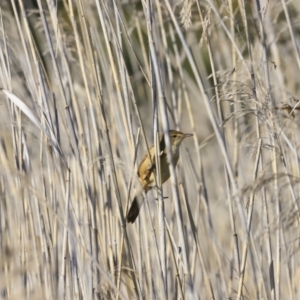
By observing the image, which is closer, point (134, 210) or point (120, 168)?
point (120, 168)

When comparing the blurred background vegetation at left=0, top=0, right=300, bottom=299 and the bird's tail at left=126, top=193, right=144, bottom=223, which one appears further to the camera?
the bird's tail at left=126, top=193, right=144, bottom=223

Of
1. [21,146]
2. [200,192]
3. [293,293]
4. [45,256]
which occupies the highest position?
[21,146]

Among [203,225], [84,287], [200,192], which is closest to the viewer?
[84,287]

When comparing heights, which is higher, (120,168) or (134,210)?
(120,168)

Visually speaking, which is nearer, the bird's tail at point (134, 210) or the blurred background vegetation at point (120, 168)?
the blurred background vegetation at point (120, 168)

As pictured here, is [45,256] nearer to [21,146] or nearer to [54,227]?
[54,227]

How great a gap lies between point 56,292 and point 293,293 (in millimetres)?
877

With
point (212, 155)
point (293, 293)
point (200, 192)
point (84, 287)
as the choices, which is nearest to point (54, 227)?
point (84, 287)

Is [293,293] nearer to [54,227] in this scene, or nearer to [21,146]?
[54,227]

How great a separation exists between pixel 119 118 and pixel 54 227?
0.51 meters

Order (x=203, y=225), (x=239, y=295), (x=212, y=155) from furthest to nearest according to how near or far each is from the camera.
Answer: (x=212, y=155)
(x=203, y=225)
(x=239, y=295)

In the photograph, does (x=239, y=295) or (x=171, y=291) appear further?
(x=171, y=291)

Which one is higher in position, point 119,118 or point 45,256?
point 119,118

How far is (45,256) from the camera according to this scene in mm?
2123
